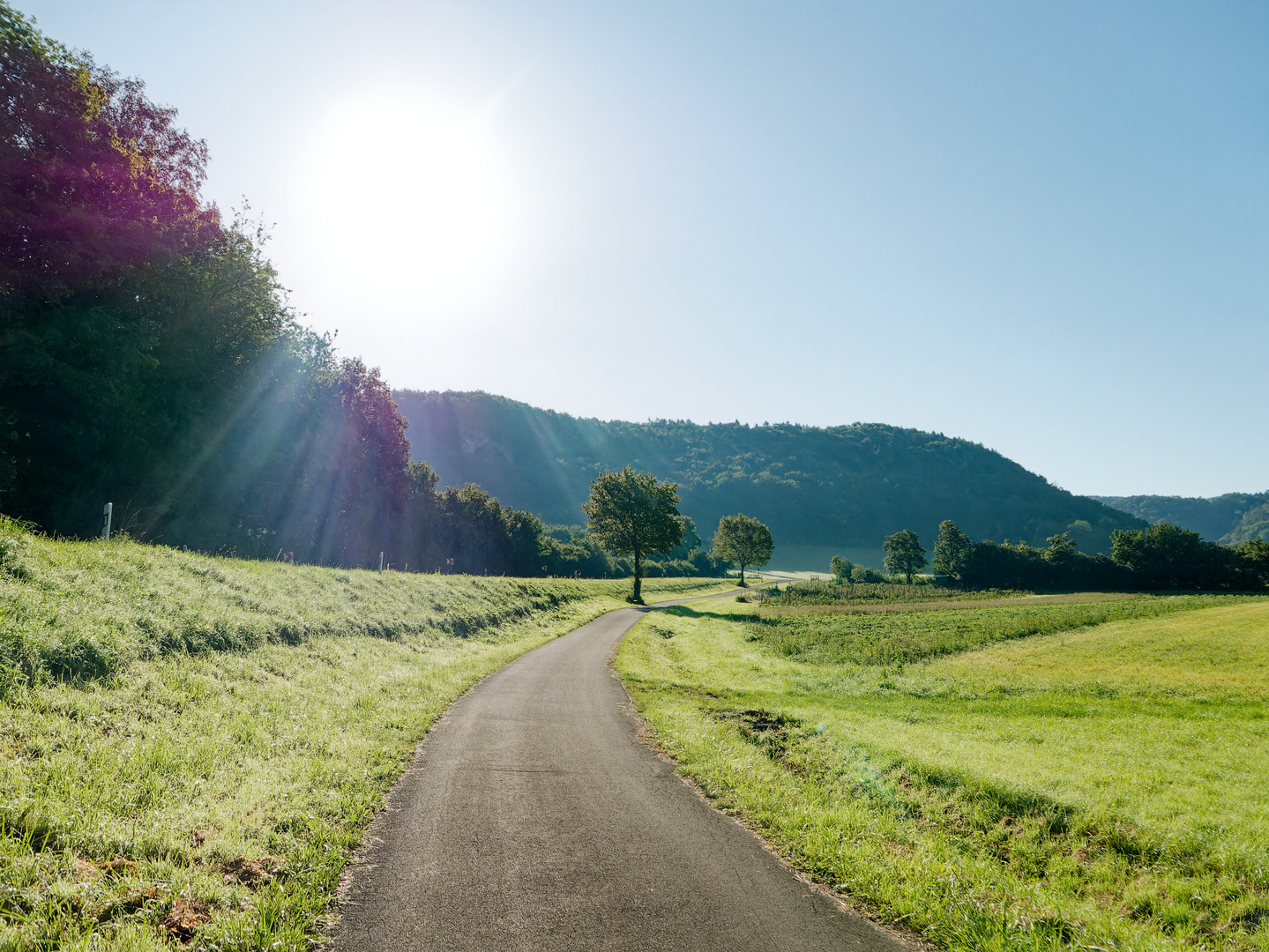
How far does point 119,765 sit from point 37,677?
2547mm

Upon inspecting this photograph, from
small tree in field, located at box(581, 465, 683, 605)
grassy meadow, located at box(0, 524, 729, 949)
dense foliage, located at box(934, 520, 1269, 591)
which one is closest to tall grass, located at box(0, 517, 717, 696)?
grassy meadow, located at box(0, 524, 729, 949)

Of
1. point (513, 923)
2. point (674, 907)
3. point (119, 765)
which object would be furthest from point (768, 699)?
point (119, 765)

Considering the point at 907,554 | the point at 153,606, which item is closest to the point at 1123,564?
the point at 907,554

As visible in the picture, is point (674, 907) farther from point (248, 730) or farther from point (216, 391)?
point (216, 391)

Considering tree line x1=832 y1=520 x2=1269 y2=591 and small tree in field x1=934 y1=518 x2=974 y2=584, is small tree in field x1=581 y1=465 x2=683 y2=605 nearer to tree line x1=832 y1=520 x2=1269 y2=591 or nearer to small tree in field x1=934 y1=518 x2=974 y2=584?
small tree in field x1=934 y1=518 x2=974 y2=584

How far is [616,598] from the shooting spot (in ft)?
198

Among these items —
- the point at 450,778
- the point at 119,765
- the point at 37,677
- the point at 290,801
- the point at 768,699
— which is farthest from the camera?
the point at 768,699

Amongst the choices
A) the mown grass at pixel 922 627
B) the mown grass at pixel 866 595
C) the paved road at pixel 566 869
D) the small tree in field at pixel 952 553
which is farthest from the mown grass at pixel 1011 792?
the small tree in field at pixel 952 553

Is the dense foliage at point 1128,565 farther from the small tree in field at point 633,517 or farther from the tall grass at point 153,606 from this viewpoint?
the tall grass at point 153,606

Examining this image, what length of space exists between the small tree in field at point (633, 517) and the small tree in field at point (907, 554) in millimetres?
56273

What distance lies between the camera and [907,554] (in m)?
103

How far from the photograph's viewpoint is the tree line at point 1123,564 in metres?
70.4

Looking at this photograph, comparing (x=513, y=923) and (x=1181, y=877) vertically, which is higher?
(x=513, y=923)

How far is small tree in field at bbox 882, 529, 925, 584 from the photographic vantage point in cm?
10262
